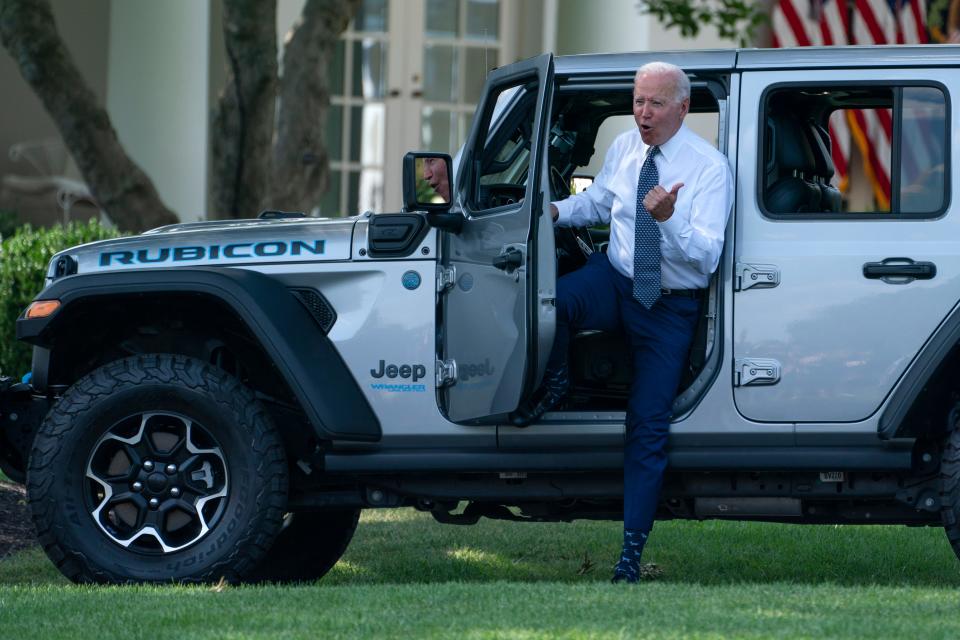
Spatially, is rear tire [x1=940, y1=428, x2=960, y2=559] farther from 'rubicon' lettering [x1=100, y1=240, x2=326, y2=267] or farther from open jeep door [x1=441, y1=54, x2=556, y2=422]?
'rubicon' lettering [x1=100, y1=240, x2=326, y2=267]

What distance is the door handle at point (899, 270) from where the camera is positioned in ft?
18.2

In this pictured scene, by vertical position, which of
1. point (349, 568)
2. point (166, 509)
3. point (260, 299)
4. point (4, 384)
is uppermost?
point (260, 299)

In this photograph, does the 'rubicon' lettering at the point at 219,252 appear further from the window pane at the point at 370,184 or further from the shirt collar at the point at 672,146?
the window pane at the point at 370,184

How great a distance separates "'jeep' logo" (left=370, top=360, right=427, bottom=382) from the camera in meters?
5.79

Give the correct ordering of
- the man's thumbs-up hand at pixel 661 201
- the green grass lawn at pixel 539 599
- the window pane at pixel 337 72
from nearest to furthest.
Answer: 1. the green grass lawn at pixel 539 599
2. the man's thumbs-up hand at pixel 661 201
3. the window pane at pixel 337 72

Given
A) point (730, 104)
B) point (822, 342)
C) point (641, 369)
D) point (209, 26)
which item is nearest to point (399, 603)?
point (641, 369)

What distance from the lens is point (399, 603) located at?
5.13m

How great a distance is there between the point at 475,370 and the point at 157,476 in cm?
117

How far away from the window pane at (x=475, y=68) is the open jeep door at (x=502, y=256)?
375 inches

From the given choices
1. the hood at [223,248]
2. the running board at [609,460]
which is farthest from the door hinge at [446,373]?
the hood at [223,248]

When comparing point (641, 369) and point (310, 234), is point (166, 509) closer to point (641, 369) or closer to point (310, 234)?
point (310, 234)

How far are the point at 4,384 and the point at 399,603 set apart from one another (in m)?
1.88

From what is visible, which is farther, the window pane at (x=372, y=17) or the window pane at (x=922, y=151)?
the window pane at (x=372, y=17)

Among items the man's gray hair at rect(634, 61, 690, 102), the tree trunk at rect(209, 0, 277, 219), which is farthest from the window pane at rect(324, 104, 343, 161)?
the man's gray hair at rect(634, 61, 690, 102)
